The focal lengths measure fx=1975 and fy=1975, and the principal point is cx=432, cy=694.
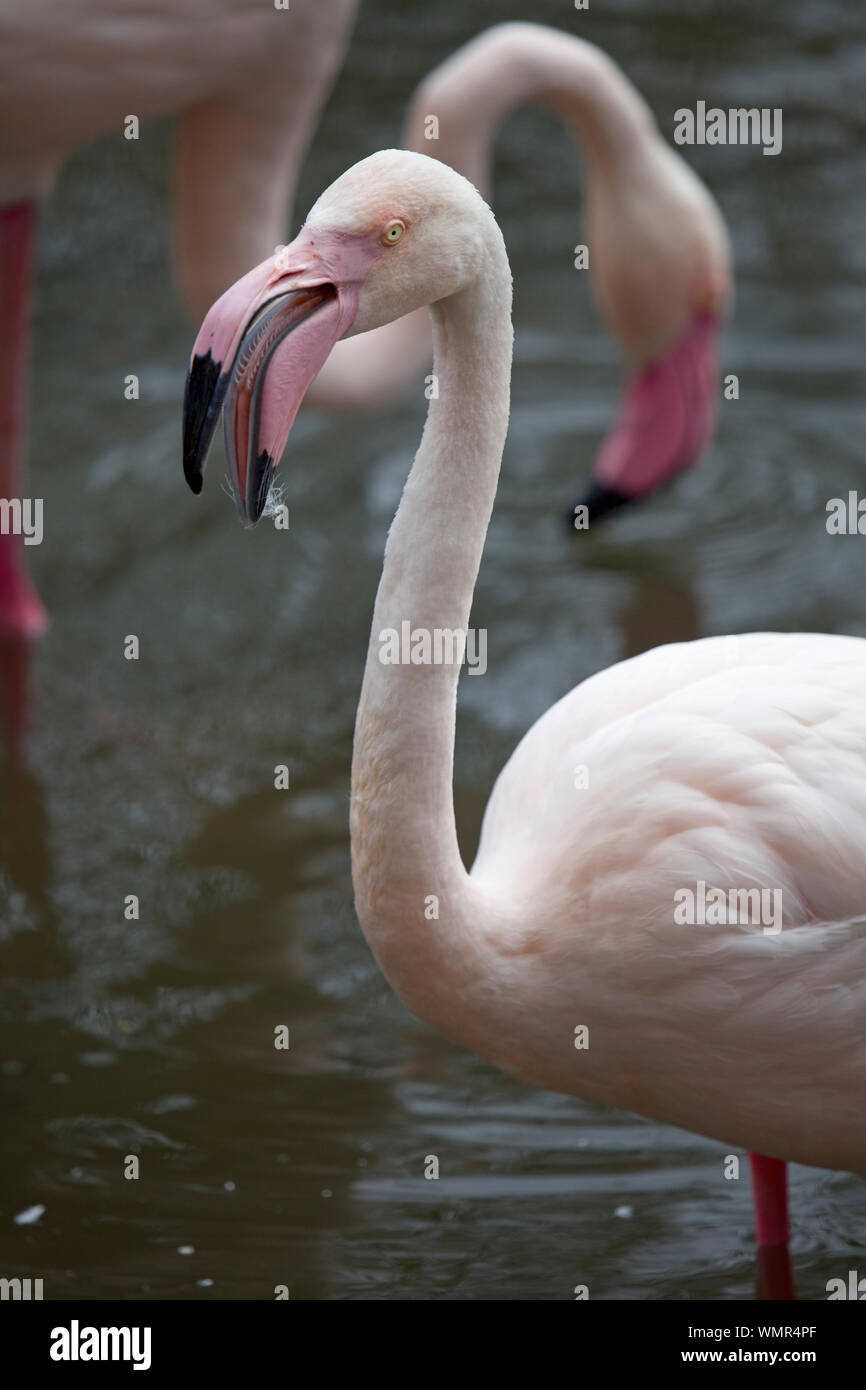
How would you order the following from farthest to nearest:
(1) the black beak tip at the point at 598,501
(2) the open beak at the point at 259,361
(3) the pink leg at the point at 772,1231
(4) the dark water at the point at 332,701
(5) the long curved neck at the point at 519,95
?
(1) the black beak tip at the point at 598,501 → (5) the long curved neck at the point at 519,95 → (4) the dark water at the point at 332,701 → (3) the pink leg at the point at 772,1231 → (2) the open beak at the point at 259,361

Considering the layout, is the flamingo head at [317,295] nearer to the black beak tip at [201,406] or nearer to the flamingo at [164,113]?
the black beak tip at [201,406]

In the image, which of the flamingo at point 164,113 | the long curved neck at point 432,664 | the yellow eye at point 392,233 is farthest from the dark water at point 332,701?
the yellow eye at point 392,233

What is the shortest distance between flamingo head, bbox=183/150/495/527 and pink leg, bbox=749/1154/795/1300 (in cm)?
159

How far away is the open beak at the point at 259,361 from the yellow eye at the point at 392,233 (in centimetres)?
7

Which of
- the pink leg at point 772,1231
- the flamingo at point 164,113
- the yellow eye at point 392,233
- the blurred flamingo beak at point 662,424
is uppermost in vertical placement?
the flamingo at point 164,113

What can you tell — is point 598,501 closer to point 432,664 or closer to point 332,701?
point 332,701

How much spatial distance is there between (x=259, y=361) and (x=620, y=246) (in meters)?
3.26

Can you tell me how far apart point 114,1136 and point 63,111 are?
8.78 feet

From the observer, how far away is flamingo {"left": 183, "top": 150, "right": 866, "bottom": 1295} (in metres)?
2.74

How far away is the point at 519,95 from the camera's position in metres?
5.34

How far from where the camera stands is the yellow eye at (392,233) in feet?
8.27

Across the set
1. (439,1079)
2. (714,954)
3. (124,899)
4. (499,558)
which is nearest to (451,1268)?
(439,1079)

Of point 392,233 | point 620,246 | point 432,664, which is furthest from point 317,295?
point 620,246

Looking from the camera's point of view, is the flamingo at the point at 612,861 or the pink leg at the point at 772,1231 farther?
the pink leg at the point at 772,1231
